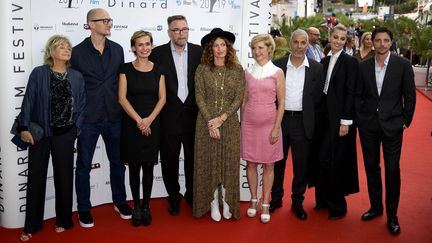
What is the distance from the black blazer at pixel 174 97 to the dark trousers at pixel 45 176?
0.84 metres

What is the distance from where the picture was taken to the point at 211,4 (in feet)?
15.1

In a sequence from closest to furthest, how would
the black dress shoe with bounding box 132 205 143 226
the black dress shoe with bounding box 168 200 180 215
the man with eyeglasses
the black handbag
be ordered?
the black handbag, the man with eyeglasses, the black dress shoe with bounding box 132 205 143 226, the black dress shoe with bounding box 168 200 180 215

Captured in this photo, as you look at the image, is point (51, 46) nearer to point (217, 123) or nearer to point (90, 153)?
point (90, 153)

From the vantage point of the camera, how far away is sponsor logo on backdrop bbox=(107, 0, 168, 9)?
14.3 feet

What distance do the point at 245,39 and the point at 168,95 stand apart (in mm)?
1017

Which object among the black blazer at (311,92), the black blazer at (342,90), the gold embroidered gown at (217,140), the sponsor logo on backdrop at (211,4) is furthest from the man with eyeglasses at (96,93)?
the black blazer at (342,90)

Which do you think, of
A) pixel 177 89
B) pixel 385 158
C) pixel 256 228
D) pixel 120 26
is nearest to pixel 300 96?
pixel 385 158

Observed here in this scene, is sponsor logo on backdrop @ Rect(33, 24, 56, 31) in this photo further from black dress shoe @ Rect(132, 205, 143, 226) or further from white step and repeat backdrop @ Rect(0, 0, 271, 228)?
black dress shoe @ Rect(132, 205, 143, 226)

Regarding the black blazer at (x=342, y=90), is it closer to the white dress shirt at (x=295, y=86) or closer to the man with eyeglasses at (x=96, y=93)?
the white dress shirt at (x=295, y=86)

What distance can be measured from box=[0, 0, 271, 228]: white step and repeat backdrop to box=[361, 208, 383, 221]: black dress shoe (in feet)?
3.98

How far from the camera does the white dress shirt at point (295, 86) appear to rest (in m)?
3.97

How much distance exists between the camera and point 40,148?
12.0ft

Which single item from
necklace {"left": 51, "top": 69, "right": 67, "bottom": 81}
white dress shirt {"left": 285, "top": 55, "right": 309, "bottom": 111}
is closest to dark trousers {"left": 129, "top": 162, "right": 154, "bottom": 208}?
necklace {"left": 51, "top": 69, "right": 67, "bottom": 81}

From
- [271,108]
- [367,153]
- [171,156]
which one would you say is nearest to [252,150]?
[271,108]
